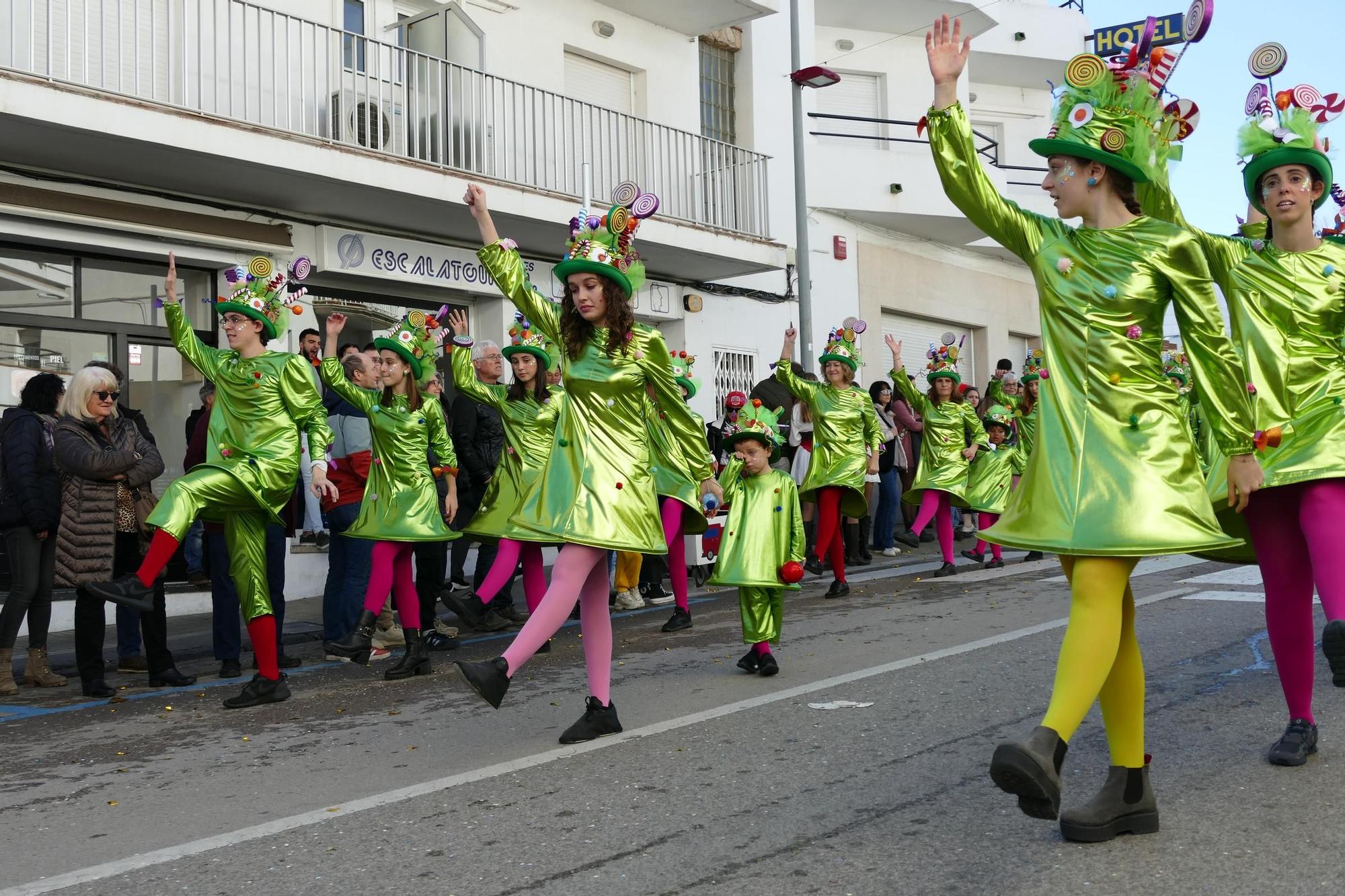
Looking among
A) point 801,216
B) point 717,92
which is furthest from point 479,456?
point 717,92

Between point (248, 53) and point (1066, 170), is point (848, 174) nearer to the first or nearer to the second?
point (248, 53)

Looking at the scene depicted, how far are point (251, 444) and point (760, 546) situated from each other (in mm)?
2700

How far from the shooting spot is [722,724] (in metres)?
5.55

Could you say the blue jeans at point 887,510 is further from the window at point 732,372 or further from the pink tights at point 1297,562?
the pink tights at point 1297,562

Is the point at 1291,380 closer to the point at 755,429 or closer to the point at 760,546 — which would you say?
the point at 760,546

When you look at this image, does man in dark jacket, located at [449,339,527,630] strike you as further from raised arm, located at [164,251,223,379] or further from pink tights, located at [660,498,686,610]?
raised arm, located at [164,251,223,379]

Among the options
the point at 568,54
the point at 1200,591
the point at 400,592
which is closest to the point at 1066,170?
the point at 400,592

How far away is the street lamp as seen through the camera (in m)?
18.5

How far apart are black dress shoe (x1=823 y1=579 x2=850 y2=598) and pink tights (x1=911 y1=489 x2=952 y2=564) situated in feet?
5.09

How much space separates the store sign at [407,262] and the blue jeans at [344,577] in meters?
5.97

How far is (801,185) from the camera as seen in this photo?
751 inches

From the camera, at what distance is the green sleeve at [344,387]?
770 centimetres

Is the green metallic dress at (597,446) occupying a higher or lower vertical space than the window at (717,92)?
lower

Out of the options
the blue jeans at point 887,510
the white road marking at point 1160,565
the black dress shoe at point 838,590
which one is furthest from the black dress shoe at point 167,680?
the blue jeans at point 887,510
